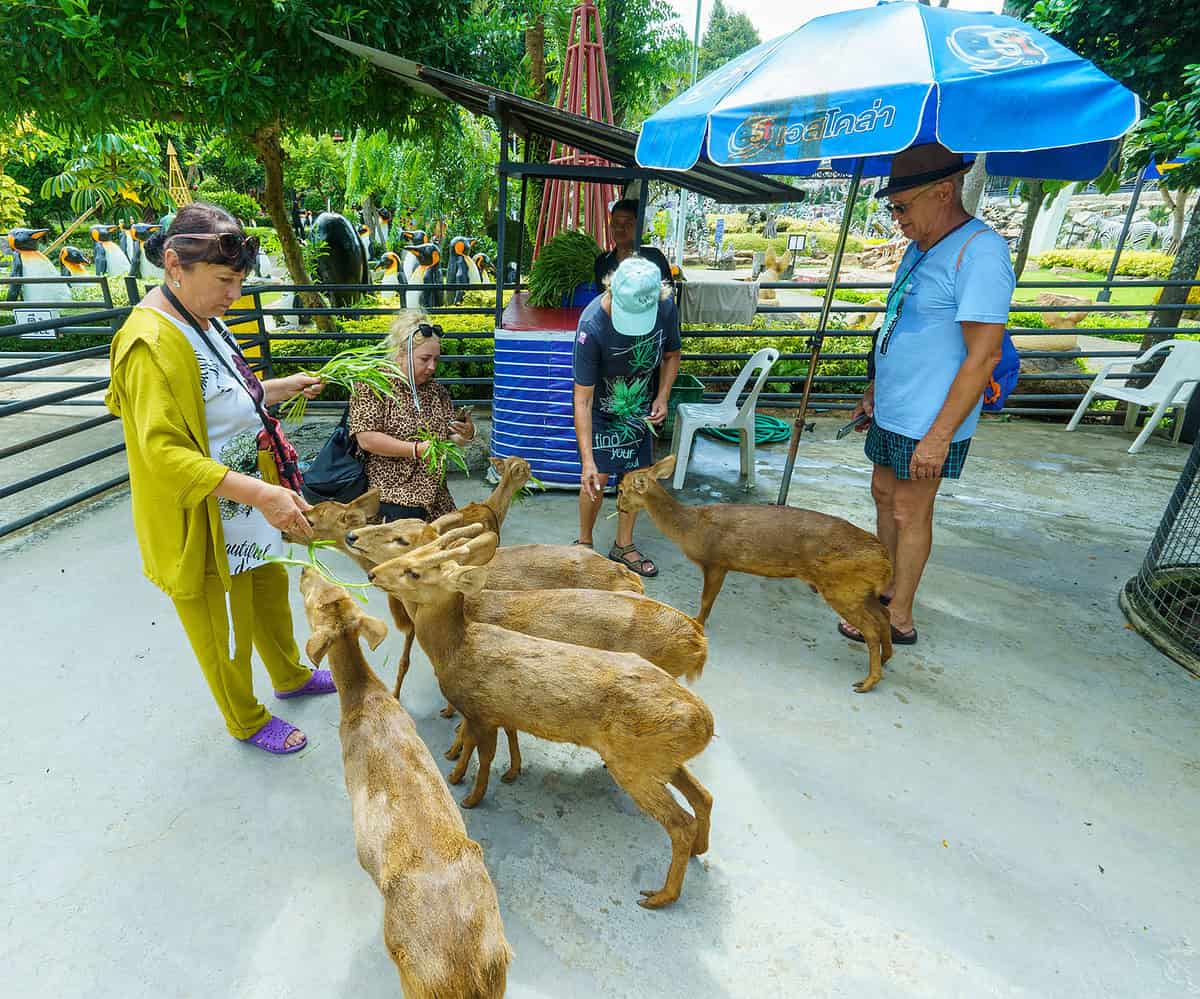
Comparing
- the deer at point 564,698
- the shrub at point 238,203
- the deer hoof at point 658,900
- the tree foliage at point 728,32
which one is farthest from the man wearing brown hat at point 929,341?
the tree foliage at point 728,32

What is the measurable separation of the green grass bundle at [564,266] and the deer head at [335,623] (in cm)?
469

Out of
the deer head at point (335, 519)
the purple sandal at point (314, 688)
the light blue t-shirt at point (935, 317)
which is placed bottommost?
the purple sandal at point (314, 688)

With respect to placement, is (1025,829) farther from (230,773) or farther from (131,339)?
(131,339)

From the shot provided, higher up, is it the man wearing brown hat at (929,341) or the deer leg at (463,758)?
the man wearing brown hat at (929,341)

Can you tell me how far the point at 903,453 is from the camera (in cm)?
368

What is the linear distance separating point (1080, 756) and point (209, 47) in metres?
7.86

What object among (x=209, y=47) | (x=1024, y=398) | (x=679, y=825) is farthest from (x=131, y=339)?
(x=1024, y=398)

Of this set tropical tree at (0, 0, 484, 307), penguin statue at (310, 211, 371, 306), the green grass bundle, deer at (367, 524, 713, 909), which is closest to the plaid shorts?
deer at (367, 524, 713, 909)

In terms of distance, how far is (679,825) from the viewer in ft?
7.59

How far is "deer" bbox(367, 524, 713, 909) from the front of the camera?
7.55 ft

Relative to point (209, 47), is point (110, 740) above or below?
below

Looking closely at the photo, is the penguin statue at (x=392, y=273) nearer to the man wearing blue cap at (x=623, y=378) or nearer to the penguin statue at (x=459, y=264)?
the penguin statue at (x=459, y=264)

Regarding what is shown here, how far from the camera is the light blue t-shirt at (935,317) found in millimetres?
3191

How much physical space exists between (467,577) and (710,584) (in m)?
1.74
